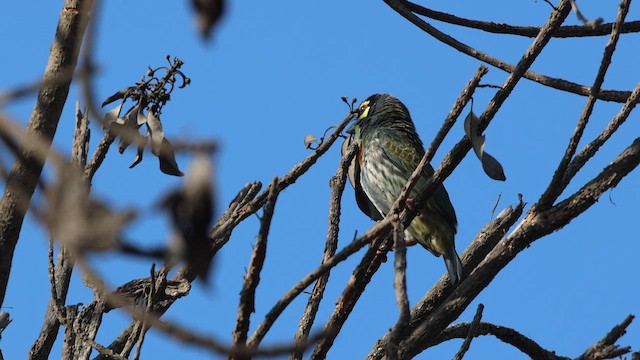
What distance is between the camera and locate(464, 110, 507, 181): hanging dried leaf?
3570 mm

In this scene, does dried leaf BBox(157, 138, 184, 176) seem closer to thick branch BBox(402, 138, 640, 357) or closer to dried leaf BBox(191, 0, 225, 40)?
thick branch BBox(402, 138, 640, 357)

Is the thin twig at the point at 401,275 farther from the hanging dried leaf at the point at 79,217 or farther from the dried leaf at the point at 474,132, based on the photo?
the hanging dried leaf at the point at 79,217

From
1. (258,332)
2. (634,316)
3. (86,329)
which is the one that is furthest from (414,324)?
(258,332)

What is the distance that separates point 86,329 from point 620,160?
7.39ft

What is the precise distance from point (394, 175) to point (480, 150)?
350cm

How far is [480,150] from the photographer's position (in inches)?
140

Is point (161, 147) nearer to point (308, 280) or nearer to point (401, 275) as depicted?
point (308, 280)

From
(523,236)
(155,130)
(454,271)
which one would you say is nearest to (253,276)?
(155,130)

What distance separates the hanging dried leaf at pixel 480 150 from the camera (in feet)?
11.7

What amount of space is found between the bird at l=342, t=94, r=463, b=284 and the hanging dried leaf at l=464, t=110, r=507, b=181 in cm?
253

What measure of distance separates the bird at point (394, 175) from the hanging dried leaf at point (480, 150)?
8.28 feet

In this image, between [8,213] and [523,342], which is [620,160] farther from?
[8,213]

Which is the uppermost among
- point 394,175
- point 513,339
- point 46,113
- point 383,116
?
point 383,116

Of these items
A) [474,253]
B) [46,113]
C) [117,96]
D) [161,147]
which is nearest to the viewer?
[46,113]
